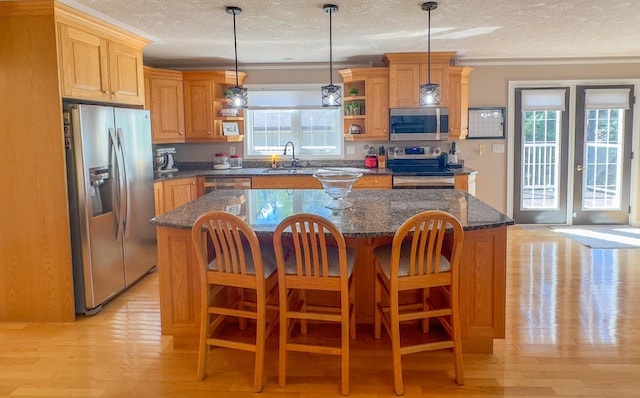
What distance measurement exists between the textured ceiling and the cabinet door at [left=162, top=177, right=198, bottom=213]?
4.65 feet

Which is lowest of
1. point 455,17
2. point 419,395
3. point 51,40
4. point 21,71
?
point 419,395

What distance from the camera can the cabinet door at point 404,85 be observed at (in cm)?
559

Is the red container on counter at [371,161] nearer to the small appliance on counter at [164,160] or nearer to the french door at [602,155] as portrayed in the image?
the small appliance on counter at [164,160]

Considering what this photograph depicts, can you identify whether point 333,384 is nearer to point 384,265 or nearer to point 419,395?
point 419,395

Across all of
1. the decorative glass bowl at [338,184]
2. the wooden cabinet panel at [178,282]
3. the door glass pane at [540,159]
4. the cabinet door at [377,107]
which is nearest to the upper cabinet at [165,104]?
the cabinet door at [377,107]

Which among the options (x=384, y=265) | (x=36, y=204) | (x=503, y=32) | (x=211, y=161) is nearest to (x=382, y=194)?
(x=384, y=265)

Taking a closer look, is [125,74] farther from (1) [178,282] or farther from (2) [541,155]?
(2) [541,155]

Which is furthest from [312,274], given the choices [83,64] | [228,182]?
[228,182]

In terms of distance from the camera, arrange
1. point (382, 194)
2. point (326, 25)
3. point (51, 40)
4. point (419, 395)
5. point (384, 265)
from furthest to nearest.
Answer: point (326, 25)
point (382, 194)
point (51, 40)
point (384, 265)
point (419, 395)

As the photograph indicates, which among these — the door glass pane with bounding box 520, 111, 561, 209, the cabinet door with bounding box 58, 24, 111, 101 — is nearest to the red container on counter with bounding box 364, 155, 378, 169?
the door glass pane with bounding box 520, 111, 561, 209

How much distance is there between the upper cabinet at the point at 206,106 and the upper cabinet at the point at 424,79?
1.94 metres

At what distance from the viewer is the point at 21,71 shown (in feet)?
10.8

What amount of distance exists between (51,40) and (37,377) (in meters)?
2.14

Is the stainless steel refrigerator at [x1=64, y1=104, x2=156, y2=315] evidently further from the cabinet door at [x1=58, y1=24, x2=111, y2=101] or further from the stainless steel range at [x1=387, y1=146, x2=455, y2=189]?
the stainless steel range at [x1=387, y1=146, x2=455, y2=189]
